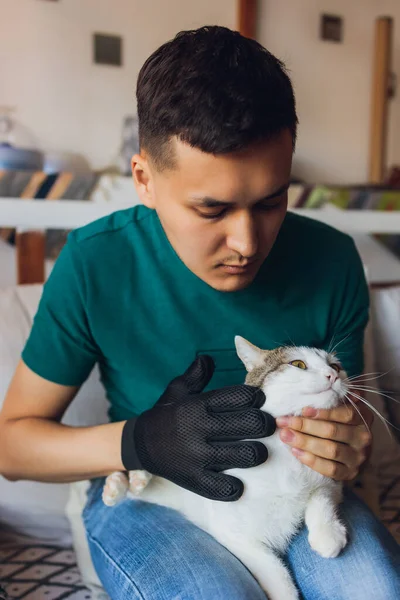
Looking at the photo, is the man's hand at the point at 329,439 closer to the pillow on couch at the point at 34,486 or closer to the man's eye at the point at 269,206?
the man's eye at the point at 269,206

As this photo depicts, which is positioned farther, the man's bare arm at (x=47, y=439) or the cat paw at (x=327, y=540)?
the man's bare arm at (x=47, y=439)

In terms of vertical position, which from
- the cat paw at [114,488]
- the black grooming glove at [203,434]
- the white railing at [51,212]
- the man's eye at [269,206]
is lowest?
the cat paw at [114,488]

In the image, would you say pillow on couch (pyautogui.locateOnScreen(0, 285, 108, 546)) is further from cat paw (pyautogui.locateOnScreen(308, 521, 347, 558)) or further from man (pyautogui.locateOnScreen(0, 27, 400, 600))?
cat paw (pyautogui.locateOnScreen(308, 521, 347, 558))

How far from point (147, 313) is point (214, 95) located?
38cm

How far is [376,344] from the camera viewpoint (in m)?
1.53

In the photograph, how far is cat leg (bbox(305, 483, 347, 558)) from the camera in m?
0.81

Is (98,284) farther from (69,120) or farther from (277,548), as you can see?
(69,120)

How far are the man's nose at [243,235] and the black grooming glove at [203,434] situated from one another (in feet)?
0.51

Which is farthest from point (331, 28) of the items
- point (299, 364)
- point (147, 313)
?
point (299, 364)

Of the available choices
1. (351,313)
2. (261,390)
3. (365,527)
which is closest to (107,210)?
(351,313)

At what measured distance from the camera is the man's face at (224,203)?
77 centimetres

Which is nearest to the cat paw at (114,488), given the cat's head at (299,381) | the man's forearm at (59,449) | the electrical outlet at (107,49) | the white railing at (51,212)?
the man's forearm at (59,449)

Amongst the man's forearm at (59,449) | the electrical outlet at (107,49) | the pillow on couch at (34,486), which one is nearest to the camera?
the man's forearm at (59,449)

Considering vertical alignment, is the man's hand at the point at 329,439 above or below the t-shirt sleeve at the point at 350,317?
below
